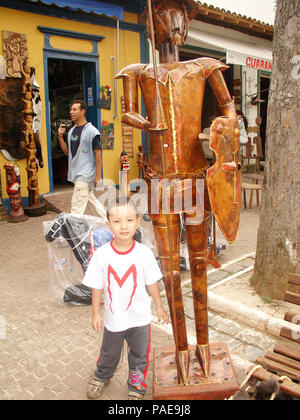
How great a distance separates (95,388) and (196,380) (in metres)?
0.63

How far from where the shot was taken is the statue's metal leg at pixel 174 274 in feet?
7.70

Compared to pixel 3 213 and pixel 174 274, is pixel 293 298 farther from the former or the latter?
pixel 3 213

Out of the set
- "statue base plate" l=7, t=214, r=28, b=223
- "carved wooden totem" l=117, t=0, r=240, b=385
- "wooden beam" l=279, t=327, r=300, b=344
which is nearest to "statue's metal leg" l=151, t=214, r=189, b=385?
"carved wooden totem" l=117, t=0, r=240, b=385

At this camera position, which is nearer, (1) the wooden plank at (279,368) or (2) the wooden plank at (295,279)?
(1) the wooden plank at (279,368)

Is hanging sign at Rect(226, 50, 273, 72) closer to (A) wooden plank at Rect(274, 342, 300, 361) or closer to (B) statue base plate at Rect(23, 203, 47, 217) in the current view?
(B) statue base plate at Rect(23, 203, 47, 217)

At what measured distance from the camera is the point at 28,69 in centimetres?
698

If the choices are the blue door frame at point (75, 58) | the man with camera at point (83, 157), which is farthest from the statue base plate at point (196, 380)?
the blue door frame at point (75, 58)

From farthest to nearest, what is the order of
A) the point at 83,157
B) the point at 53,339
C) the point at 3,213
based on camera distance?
1. the point at 3,213
2. the point at 83,157
3. the point at 53,339

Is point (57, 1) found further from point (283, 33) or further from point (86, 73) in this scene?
point (283, 33)

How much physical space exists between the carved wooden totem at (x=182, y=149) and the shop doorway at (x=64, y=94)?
21.4 ft

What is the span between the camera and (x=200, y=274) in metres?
2.45

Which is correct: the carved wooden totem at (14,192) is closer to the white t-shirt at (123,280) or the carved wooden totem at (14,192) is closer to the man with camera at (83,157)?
the man with camera at (83,157)

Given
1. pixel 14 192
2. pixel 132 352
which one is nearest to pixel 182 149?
pixel 132 352

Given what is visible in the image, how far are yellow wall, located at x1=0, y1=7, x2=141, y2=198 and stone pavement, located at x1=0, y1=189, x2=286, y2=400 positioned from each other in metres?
3.47
